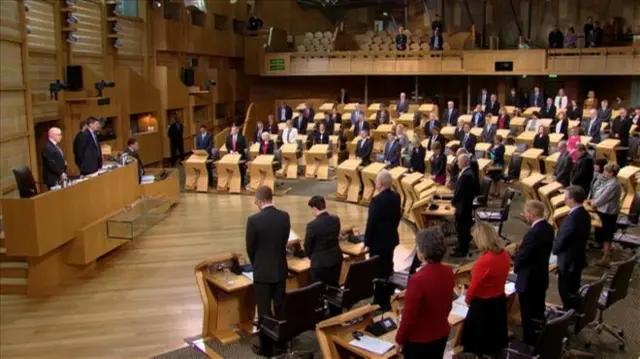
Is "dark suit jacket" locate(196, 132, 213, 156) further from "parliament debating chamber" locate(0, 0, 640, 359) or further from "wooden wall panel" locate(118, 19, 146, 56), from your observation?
"wooden wall panel" locate(118, 19, 146, 56)

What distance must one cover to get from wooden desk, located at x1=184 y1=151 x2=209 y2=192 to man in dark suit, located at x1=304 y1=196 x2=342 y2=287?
802 cm

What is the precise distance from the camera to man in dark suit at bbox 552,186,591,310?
5.82 metres

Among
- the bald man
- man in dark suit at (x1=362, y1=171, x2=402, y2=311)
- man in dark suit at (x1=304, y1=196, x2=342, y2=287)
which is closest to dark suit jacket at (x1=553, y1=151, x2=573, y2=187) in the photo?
man in dark suit at (x1=362, y1=171, x2=402, y2=311)

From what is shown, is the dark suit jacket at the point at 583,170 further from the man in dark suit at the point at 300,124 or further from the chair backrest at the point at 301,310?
the man in dark suit at the point at 300,124

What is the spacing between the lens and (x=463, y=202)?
8117 mm

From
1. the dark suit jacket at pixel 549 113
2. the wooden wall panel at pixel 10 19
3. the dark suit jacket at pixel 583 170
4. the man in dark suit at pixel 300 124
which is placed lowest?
the dark suit jacket at pixel 583 170

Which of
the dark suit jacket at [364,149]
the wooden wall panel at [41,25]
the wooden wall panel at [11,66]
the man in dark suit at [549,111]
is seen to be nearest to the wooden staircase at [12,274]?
the wooden wall panel at [11,66]

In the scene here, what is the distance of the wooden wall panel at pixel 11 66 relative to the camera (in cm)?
970

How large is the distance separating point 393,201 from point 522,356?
198cm

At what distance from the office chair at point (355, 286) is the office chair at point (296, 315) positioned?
415 mm

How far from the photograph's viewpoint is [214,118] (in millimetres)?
20344

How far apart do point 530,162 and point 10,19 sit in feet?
31.5

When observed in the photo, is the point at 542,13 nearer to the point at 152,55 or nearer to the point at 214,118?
the point at 214,118

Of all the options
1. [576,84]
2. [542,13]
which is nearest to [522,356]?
[576,84]
